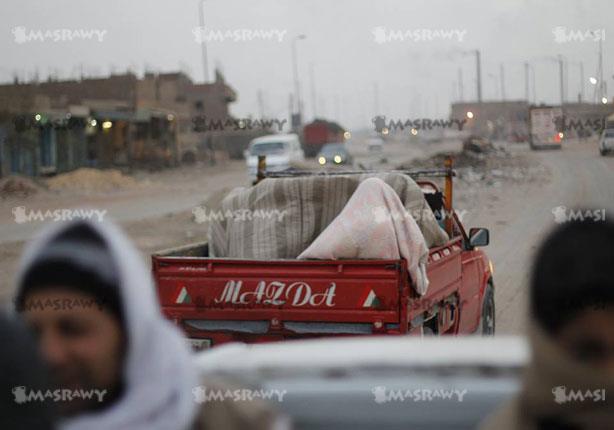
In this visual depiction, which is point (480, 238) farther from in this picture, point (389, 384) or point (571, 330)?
point (571, 330)

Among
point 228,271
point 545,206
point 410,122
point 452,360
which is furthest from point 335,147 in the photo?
point 452,360

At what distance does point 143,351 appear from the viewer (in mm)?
2523

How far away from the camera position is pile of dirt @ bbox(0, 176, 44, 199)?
40.3 m

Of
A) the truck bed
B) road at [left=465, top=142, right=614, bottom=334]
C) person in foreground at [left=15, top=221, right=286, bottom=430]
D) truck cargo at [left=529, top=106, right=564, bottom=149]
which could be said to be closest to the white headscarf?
person in foreground at [left=15, top=221, right=286, bottom=430]

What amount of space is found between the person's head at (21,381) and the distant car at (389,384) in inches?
33.8

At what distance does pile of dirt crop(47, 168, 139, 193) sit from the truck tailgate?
113ft

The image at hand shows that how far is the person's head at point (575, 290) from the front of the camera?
95.2 inches

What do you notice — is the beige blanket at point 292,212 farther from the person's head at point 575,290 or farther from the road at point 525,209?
the person's head at point 575,290

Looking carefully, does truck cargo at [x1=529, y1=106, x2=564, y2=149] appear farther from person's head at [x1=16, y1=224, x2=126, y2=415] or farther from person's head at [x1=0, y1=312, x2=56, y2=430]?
person's head at [x1=0, y1=312, x2=56, y2=430]

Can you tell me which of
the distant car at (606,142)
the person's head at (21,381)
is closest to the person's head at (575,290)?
the person's head at (21,381)

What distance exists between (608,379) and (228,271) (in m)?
6.36

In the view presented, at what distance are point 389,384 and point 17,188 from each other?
3899 cm

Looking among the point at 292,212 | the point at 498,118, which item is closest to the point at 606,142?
the point at 292,212

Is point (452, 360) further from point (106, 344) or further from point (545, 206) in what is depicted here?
point (545, 206)
